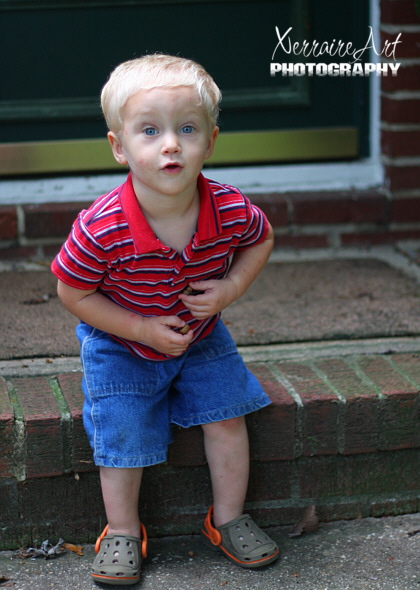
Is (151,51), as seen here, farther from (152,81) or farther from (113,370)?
(113,370)

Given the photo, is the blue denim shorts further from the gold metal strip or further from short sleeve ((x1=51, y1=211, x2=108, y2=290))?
the gold metal strip

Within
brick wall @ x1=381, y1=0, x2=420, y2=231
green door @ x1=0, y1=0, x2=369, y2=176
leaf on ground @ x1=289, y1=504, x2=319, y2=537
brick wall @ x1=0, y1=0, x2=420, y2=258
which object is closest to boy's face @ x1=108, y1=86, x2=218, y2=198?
leaf on ground @ x1=289, y1=504, x2=319, y2=537

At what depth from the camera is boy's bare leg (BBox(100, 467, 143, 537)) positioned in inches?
76.8

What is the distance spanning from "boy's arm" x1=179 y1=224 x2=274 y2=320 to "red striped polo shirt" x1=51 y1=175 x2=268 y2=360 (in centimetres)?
2

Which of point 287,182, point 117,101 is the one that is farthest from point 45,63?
point 117,101

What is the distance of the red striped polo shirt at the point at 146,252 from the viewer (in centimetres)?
183

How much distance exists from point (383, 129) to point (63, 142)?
1.32m

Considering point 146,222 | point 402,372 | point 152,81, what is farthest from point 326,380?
point 152,81

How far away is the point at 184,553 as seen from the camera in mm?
2061

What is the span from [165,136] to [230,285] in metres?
0.41

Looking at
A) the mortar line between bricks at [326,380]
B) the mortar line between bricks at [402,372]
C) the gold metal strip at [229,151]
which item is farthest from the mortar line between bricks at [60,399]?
the gold metal strip at [229,151]

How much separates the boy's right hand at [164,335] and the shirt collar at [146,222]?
0.18 metres

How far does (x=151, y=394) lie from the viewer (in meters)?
1.99

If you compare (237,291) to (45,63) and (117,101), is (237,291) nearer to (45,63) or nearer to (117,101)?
(117,101)
